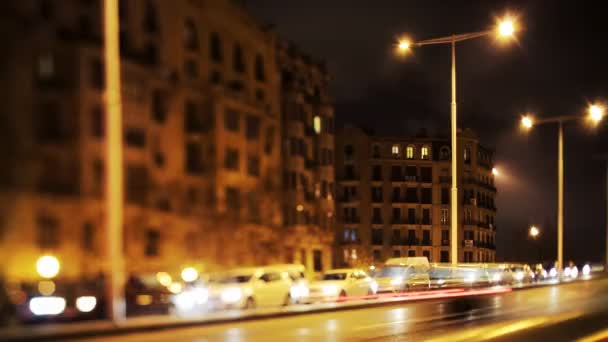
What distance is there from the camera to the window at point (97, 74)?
2780 cm

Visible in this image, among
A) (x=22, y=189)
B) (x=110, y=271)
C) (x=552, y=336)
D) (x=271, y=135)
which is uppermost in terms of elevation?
(x=271, y=135)

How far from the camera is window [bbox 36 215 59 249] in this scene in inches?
1152

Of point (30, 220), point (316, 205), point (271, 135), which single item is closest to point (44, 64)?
point (30, 220)

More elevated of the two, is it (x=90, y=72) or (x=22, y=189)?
(x=90, y=72)

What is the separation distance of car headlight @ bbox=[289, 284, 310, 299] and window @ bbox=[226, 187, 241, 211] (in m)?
7.59

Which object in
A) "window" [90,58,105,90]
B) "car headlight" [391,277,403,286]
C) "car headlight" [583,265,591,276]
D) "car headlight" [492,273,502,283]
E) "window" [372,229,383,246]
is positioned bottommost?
"car headlight" [583,265,591,276]

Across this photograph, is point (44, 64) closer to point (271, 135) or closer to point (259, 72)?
point (259, 72)

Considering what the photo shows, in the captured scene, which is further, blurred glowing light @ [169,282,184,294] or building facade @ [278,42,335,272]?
building facade @ [278,42,335,272]

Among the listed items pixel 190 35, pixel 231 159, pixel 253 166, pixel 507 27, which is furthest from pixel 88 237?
pixel 507 27

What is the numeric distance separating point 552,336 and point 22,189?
21165mm

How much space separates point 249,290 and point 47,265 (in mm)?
8597

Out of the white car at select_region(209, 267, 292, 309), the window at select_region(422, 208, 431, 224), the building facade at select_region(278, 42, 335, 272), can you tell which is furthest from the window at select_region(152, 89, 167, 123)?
the window at select_region(422, 208, 431, 224)

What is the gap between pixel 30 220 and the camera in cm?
2950

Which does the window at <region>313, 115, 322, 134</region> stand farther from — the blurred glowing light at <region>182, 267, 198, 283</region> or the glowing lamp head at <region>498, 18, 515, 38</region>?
the glowing lamp head at <region>498, 18, 515, 38</region>
